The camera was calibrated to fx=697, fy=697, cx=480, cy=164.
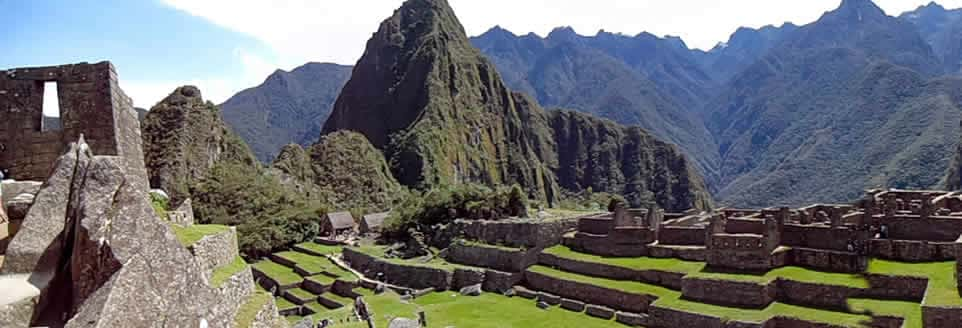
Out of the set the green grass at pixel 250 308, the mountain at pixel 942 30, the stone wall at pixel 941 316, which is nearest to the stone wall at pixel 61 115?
the green grass at pixel 250 308

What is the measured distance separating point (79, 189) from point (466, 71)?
138692 mm

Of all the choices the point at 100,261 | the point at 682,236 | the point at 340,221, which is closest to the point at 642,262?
the point at 682,236

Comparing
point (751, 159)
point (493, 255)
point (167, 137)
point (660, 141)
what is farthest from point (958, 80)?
point (167, 137)

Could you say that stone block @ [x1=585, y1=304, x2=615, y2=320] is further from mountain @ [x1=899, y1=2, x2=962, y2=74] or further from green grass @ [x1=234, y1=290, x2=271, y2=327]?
mountain @ [x1=899, y1=2, x2=962, y2=74]

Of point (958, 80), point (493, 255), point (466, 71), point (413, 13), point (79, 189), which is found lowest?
point (493, 255)

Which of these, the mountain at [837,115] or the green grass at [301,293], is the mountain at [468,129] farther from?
the green grass at [301,293]

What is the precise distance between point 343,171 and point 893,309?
76680 mm

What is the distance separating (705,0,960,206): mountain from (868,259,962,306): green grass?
6222 centimetres

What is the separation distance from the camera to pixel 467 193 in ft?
151

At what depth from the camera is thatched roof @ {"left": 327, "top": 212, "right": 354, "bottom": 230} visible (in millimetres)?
54219

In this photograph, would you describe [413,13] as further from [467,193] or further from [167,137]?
[467,193]

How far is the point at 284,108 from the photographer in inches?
6555

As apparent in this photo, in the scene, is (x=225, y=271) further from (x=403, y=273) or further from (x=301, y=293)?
(x=403, y=273)

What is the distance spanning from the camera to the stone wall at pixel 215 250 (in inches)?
390
